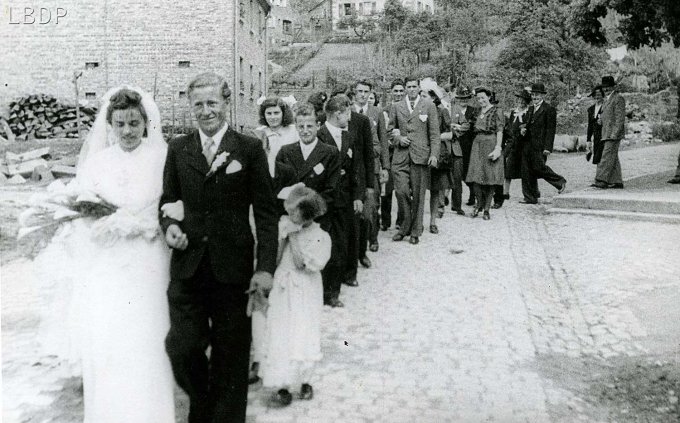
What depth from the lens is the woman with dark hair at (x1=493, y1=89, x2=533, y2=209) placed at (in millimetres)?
13547

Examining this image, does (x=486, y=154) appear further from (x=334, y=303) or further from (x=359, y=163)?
(x=334, y=303)

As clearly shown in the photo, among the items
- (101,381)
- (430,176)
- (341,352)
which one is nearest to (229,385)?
(101,381)

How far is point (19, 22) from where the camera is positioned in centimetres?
2577

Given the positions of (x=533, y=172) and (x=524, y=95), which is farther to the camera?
(x=533, y=172)

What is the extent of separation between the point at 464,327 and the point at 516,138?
7.92m

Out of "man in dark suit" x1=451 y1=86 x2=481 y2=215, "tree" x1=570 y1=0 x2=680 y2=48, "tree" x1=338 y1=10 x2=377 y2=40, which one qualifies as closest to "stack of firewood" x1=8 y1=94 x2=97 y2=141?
"man in dark suit" x1=451 y1=86 x2=481 y2=215

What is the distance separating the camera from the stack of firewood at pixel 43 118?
24391 mm

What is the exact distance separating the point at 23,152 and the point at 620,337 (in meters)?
17.2

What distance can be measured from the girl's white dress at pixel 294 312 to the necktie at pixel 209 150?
112 cm

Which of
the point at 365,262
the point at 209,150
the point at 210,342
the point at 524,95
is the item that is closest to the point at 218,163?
the point at 209,150

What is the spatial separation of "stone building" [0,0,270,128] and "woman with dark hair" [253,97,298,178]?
1978 cm

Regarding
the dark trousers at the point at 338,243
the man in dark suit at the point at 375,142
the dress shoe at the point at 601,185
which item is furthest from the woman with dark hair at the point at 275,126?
the dress shoe at the point at 601,185

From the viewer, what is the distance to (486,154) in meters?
12.5

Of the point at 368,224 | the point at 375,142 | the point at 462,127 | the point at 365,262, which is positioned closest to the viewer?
the point at 365,262
